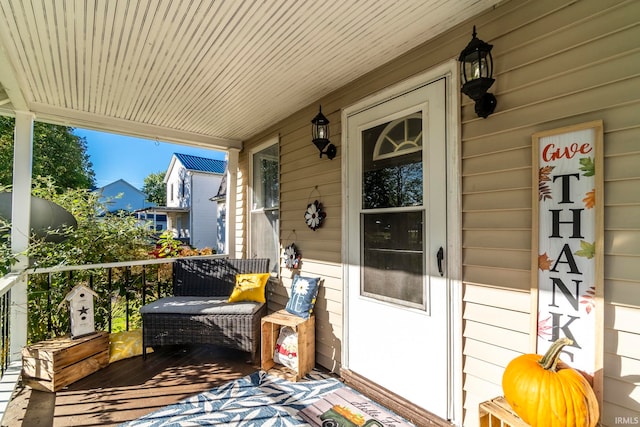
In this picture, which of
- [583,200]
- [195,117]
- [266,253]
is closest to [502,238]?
[583,200]

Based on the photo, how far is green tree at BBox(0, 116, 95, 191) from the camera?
985cm

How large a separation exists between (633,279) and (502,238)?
0.54 metres

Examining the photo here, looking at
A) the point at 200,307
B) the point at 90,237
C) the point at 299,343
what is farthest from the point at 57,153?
the point at 299,343

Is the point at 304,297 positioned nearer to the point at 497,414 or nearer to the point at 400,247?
the point at 400,247

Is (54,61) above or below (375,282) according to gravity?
above

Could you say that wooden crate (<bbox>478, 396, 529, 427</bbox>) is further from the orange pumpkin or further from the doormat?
the doormat

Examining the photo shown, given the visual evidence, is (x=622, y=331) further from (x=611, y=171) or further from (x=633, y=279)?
(x=611, y=171)

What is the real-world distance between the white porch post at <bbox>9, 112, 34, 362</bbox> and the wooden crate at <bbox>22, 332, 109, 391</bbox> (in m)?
0.40

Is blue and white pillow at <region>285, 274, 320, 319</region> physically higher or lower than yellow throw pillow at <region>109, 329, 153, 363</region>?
higher

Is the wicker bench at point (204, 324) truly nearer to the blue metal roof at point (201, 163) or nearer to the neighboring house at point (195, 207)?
the neighboring house at point (195, 207)

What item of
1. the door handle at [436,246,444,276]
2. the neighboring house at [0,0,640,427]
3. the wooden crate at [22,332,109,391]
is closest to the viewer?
the neighboring house at [0,0,640,427]

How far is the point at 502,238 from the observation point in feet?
5.63

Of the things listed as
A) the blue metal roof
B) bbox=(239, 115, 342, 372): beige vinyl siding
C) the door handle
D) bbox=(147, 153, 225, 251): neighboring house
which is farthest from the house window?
the blue metal roof

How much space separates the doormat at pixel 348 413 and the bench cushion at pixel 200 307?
111 cm
